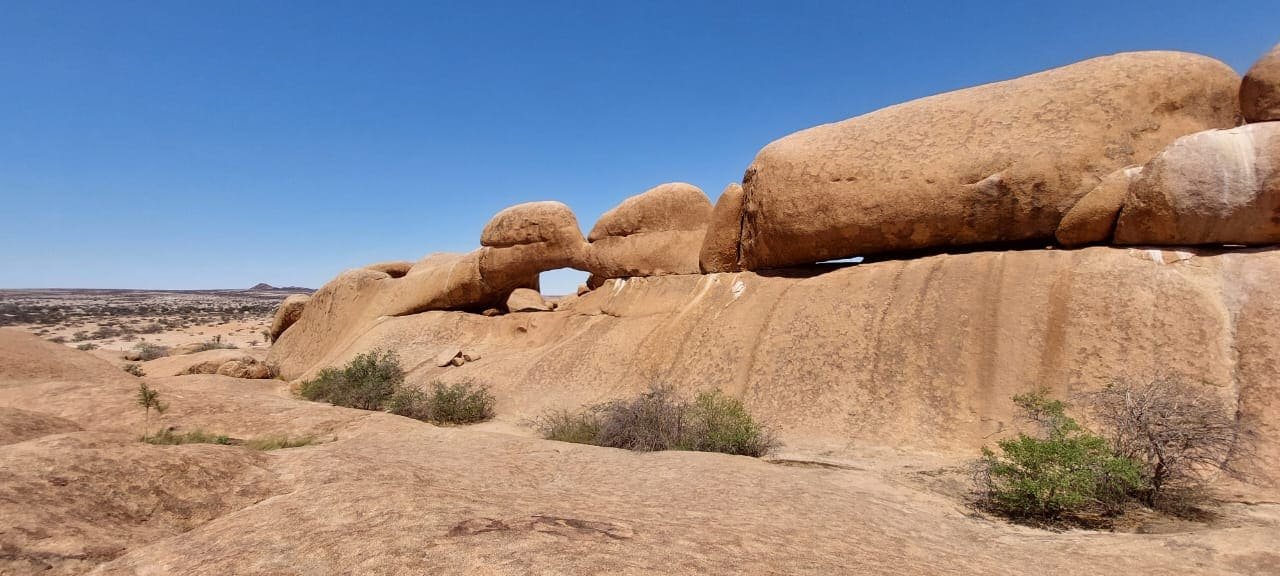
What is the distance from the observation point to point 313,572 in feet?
7.96

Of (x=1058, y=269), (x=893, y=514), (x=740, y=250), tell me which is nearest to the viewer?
(x=893, y=514)

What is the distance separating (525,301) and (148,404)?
38.2 ft

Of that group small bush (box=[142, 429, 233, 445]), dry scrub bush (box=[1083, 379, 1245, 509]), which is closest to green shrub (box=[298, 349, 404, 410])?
small bush (box=[142, 429, 233, 445])

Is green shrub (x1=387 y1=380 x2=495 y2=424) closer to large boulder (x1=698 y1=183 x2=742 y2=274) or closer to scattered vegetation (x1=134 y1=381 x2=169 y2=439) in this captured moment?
scattered vegetation (x1=134 y1=381 x2=169 y2=439)

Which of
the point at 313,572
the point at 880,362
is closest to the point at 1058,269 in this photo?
the point at 880,362

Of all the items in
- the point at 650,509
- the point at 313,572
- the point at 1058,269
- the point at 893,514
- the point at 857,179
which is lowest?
the point at 893,514

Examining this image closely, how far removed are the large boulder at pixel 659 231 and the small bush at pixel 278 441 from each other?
26.6 feet

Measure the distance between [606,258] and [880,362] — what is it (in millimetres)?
7130

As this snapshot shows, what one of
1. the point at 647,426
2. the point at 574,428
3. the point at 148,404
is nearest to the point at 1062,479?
the point at 647,426

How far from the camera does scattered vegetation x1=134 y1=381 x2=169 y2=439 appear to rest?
20.8ft

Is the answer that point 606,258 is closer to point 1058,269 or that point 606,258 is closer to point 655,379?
point 655,379

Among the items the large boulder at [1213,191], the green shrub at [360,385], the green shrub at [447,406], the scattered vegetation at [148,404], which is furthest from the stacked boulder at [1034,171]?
the scattered vegetation at [148,404]

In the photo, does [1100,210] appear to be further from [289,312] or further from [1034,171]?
[289,312]

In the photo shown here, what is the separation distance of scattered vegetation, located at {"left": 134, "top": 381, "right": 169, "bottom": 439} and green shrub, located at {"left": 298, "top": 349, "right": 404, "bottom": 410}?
505 centimetres
